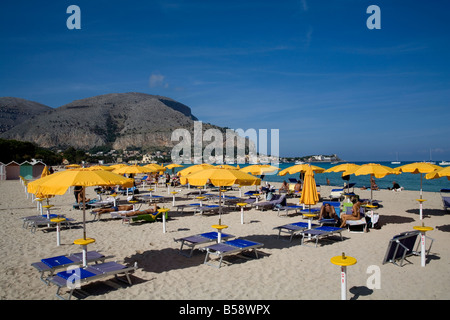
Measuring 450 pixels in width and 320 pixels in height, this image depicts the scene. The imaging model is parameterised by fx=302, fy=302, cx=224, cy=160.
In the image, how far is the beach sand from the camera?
527 cm

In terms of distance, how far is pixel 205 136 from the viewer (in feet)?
436

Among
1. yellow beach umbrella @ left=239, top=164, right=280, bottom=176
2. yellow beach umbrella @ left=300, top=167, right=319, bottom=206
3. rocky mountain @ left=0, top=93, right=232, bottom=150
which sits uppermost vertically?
rocky mountain @ left=0, top=93, right=232, bottom=150

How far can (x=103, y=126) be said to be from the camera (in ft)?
530

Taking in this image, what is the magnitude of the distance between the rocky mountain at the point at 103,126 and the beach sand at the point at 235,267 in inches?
4829

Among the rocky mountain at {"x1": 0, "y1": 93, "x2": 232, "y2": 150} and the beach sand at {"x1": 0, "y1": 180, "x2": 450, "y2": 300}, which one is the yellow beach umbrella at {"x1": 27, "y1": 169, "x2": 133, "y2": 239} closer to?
the beach sand at {"x1": 0, "y1": 180, "x2": 450, "y2": 300}

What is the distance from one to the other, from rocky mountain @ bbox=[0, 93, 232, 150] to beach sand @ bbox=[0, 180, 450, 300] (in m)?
123

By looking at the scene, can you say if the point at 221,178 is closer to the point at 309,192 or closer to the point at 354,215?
the point at 309,192

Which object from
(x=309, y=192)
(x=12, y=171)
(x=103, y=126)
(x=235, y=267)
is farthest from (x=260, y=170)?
(x=103, y=126)

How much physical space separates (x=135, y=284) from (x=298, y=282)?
3087mm

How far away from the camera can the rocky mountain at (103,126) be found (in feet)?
454

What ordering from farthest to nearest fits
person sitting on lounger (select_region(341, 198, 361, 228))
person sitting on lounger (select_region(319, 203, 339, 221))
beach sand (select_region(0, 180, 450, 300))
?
person sitting on lounger (select_region(319, 203, 339, 221)) → person sitting on lounger (select_region(341, 198, 361, 228)) → beach sand (select_region(0, 180, 450, 300))

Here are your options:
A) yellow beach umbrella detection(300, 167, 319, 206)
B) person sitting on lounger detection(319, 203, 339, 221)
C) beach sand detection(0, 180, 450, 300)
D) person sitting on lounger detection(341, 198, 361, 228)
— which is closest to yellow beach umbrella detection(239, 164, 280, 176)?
beach sand detection(0, 180, 450, 300)

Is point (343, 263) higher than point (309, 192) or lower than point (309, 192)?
lower

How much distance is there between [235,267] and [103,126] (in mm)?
169291
